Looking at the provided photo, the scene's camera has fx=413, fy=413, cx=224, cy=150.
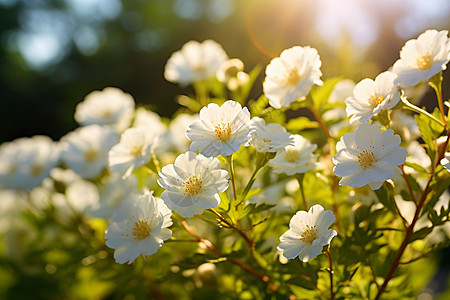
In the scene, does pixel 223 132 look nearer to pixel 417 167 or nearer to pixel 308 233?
pixel 308 233

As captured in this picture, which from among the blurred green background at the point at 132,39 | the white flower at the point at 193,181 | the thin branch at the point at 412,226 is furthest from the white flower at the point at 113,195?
the blurred green background at the point at 132,39

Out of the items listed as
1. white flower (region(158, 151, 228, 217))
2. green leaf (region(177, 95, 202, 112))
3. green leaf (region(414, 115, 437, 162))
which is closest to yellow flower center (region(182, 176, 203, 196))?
white flower (region(158, 151, 228, 217))

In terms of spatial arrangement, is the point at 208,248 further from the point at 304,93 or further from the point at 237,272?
the point at 304,93

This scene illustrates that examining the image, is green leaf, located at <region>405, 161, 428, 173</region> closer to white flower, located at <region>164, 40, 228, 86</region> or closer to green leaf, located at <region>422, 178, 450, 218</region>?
green leaf, located at <region>422, 178, 450, 218</region>

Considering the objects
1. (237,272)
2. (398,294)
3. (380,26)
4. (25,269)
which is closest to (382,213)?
(398,294)

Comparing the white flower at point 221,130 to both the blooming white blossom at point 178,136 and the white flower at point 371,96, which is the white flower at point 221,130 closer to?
the white flower at point 371,96

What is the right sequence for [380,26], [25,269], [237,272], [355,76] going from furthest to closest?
[380,26] → [355,76] → [25,269] → [237,272]
